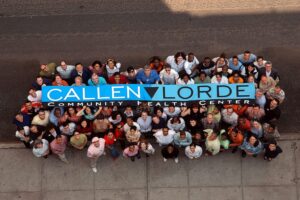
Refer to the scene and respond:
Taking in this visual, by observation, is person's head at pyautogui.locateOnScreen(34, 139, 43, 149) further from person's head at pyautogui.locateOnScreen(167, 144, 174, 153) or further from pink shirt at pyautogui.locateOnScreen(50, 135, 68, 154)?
person's head at pyautogui.locateOnScreen(167, 144, 174, 153)

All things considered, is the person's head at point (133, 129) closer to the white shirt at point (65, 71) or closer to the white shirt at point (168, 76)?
the white shirt at point (168, 76)

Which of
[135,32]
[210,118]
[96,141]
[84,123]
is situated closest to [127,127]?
[96,141]

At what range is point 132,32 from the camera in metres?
13.7

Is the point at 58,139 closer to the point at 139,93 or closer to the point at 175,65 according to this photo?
the point at 139,93

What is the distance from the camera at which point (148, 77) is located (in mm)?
11695

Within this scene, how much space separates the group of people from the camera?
36.7 ft

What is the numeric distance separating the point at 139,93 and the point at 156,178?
7.33ft

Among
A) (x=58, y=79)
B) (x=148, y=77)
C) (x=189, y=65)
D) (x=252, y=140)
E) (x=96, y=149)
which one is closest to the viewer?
(x=252, y=140)

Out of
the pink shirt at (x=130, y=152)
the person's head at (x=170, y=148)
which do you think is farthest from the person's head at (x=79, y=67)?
the person's head at (x=170, y=148)

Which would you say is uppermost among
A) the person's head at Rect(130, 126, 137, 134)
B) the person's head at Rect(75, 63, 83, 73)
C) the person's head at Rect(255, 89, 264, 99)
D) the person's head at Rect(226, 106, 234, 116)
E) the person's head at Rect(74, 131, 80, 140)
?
the person's head at Rect(75, 63, 83, 73)

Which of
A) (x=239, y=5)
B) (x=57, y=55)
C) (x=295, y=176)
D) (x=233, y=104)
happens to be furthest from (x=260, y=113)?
(x=57, y=55)

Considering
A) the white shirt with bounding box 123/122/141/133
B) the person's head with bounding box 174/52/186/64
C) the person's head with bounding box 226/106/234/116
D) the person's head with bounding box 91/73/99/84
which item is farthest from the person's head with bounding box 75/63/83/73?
the person's head with bounding box 226/106/234/116

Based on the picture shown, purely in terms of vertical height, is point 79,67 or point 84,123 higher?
point 79,67

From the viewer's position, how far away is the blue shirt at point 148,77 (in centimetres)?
1169
